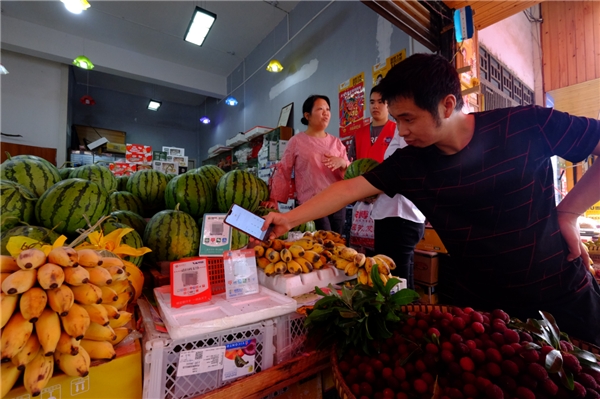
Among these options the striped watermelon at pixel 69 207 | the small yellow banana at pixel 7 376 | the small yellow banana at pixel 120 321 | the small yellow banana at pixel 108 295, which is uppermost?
the striped watermelon at pixel 69 207

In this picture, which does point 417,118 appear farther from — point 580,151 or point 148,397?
point 148,397

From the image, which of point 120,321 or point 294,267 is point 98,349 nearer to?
point 120,321

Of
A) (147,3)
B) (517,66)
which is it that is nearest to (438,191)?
(517,66)

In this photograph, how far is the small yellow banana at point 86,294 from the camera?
678 millimetres

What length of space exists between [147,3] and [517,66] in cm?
710

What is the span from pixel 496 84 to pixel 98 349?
565cm

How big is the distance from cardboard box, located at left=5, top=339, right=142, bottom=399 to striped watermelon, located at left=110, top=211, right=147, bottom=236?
853mm

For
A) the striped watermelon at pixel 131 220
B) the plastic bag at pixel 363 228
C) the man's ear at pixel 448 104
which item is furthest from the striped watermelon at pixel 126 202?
the plastic bag at pixel 363 228

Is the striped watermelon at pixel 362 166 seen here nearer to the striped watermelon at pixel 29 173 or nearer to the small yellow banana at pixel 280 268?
the small yellow banana at pixel 280 268

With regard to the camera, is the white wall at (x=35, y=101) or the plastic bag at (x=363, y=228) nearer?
the plastic bag at (x=363, y=228)

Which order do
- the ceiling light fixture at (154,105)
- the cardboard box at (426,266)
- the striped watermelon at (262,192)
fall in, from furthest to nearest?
the ceiling light fixture at (154,105), the cardboard box at (426,266), the striped watermelon at (262,192)

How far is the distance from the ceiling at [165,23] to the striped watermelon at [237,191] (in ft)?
17.9

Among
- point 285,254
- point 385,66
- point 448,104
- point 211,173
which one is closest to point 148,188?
point 211,173

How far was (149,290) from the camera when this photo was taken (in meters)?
1.24
